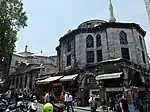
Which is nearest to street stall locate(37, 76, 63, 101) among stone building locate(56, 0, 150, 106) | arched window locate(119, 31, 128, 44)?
stone building locate(56, 0, 150, 106)

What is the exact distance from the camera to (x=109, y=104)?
15.7m

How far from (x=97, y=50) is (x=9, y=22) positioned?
11985 mm

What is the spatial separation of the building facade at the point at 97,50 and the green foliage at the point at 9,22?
29.0 feet

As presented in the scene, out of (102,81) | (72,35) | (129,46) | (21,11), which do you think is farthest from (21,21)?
(129,46)

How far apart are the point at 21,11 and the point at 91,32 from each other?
1051cm

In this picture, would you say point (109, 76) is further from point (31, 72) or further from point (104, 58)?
point (31, 72)

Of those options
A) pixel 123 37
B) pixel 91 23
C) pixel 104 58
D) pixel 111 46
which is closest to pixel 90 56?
pixel 104 58

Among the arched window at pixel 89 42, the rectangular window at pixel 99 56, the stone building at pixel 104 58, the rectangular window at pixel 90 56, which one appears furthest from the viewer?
the arched window at pixel 89 42

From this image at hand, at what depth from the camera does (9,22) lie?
16.5 m

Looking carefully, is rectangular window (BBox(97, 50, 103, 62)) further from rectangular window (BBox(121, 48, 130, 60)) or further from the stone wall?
rectangular window (BBox(121, 48, 130, 60))

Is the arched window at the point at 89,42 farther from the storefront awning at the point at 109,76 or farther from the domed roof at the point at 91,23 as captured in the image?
the storefront awning at the point at 109,76

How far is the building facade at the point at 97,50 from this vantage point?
1970 centimetres

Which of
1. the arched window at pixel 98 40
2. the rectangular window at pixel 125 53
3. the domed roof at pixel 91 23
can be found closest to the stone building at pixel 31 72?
the arched window at pixel 98 40

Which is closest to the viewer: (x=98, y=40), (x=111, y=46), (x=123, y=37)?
(x=111, y=46)
